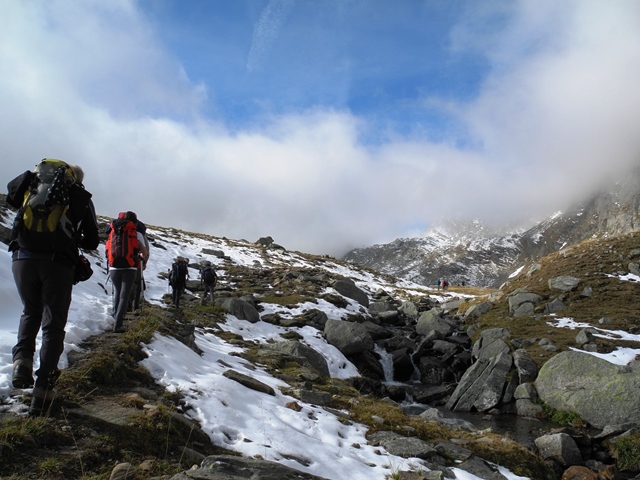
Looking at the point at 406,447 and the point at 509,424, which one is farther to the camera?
the point at 509,424

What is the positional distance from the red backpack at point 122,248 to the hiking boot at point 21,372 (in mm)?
5226

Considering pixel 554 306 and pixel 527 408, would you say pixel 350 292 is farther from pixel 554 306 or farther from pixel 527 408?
pixel 527 408

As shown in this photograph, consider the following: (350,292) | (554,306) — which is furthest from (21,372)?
(350,292)

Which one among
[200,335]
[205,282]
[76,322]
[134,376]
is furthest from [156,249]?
[134,376]

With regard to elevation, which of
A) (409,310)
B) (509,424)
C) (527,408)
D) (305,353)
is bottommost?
(509,424)

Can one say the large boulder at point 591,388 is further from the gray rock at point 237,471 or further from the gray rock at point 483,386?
the gray rock at point 237,471

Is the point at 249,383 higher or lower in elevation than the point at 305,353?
lower

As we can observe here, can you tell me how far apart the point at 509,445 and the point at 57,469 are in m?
9.93

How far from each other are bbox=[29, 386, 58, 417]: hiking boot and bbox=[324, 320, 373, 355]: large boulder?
59.1 feet

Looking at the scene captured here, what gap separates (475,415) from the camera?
1750 cm

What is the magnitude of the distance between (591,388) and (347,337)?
11.4 m

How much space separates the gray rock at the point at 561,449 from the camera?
11422mm

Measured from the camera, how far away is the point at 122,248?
34.6ft

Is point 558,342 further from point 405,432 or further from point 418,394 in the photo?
point 405,432
